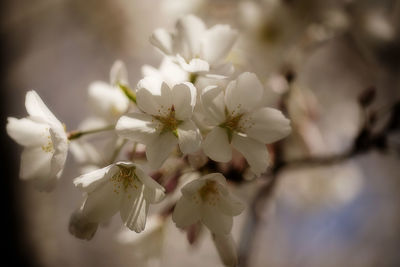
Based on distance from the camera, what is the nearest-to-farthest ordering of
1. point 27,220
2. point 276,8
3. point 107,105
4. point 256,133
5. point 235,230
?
point 256,133, point 107,105, point 276,8, point 235,230, point 27,220

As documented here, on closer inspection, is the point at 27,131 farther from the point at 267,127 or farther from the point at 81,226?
the point at 267,127

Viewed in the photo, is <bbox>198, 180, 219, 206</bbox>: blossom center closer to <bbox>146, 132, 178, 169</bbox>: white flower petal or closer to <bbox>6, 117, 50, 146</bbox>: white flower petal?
<bbox>146, 132, 178, 169</bbox>: white flower petal

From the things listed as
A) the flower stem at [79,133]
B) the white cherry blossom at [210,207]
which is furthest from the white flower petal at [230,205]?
the flower stem at [79,133]

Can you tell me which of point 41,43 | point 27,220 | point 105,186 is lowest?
point 27,220

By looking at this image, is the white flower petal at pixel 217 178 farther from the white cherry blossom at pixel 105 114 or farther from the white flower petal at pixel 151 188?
the white cherry blossom at pixel 105 114

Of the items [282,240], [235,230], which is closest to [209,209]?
[235,230]

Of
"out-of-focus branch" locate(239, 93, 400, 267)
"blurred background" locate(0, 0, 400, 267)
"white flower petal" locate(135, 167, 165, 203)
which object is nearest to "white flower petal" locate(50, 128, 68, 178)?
"white flower petal" locate(135, 167, 165, 203)

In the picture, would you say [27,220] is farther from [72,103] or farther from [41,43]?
[41,43]
